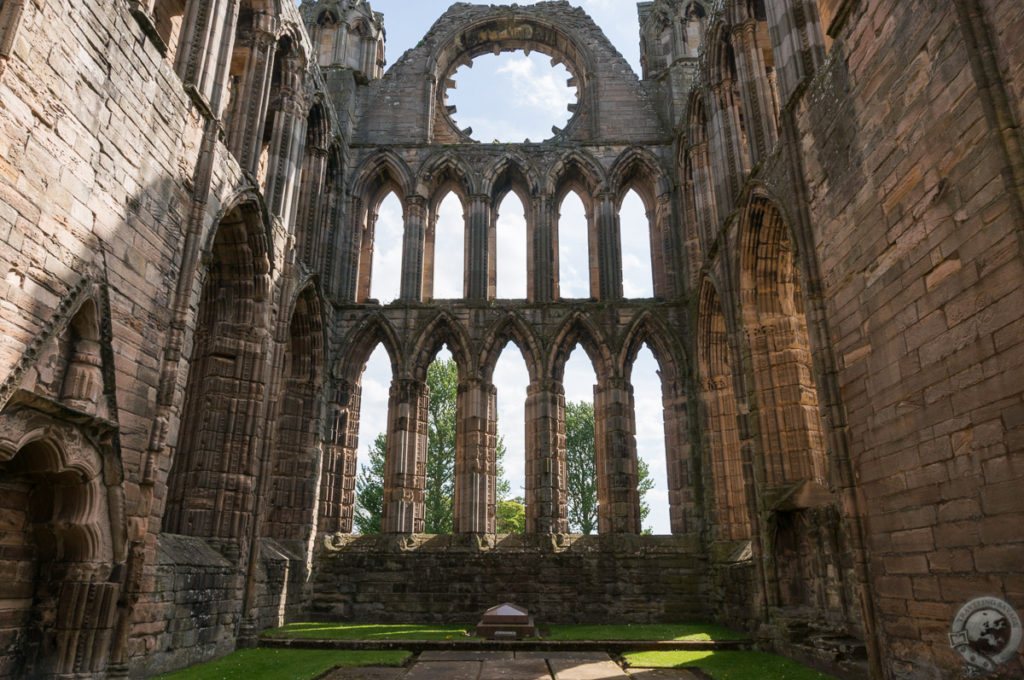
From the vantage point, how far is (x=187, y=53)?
973cm

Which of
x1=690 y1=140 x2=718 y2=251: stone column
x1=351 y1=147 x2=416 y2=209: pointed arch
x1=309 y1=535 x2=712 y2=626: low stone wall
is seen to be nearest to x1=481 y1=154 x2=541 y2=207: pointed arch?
x1=351 y1=147 x2=416 y2=209: pointed arch

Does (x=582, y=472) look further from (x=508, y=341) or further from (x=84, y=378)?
(x=84, y=378)

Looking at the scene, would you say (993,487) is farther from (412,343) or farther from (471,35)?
(471,35)

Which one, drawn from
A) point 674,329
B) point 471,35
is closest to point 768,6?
point 674,329

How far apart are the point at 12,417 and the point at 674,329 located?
12892mm

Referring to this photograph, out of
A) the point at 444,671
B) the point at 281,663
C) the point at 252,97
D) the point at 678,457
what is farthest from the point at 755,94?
the point at 281,663

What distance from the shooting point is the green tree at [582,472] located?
26219 mm

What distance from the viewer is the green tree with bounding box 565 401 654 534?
86.0ft

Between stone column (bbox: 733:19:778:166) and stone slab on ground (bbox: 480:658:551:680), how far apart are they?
→ 816 centimetres

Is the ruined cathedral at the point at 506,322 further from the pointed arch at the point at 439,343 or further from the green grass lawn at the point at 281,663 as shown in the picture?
the green grass lawn at the point at 281,663

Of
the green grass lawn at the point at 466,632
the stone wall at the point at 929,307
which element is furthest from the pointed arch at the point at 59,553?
the stone wall at the point at 929,307

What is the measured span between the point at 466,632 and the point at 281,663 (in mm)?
3898

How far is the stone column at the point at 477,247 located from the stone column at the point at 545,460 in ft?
9.39

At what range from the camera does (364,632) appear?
12.1m
